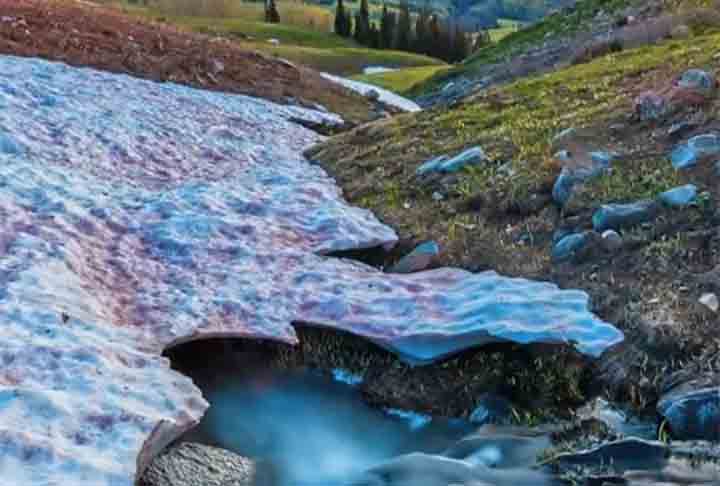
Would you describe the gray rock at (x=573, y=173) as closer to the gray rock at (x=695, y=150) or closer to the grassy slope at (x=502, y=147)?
the grassy slope at (x=502, y=147)

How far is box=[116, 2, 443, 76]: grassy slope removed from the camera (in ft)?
213

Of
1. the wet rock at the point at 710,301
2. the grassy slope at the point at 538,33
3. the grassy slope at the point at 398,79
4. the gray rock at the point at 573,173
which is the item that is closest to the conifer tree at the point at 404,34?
the grassy slope at the point at 398,79

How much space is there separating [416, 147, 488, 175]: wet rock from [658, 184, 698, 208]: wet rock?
4.29 metres

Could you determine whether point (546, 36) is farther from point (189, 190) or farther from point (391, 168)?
point (189, 190)

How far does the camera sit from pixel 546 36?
41844mm

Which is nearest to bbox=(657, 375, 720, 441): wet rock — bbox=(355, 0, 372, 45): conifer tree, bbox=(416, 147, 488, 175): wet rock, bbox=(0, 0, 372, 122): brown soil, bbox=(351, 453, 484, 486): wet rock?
bbox=(351, 453, 484, 486): wet rock

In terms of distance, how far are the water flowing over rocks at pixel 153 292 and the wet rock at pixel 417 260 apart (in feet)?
1.36

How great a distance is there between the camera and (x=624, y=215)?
35.6ft

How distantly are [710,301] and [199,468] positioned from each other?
5028mm

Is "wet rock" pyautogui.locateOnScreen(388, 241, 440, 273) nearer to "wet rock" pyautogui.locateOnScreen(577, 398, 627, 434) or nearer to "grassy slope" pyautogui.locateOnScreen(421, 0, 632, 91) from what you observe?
"wet rock" pyautogui.locateOnScreen(577, 398, 627, 434)

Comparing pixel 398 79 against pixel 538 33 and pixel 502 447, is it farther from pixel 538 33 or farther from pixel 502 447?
pixel 502 447

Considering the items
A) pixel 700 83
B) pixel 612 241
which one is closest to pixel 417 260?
pixel 612 241

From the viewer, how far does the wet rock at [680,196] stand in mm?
10734

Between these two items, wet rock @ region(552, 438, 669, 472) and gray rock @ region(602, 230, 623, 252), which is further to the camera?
gray rock @ region(602, 230, 623, 252)
